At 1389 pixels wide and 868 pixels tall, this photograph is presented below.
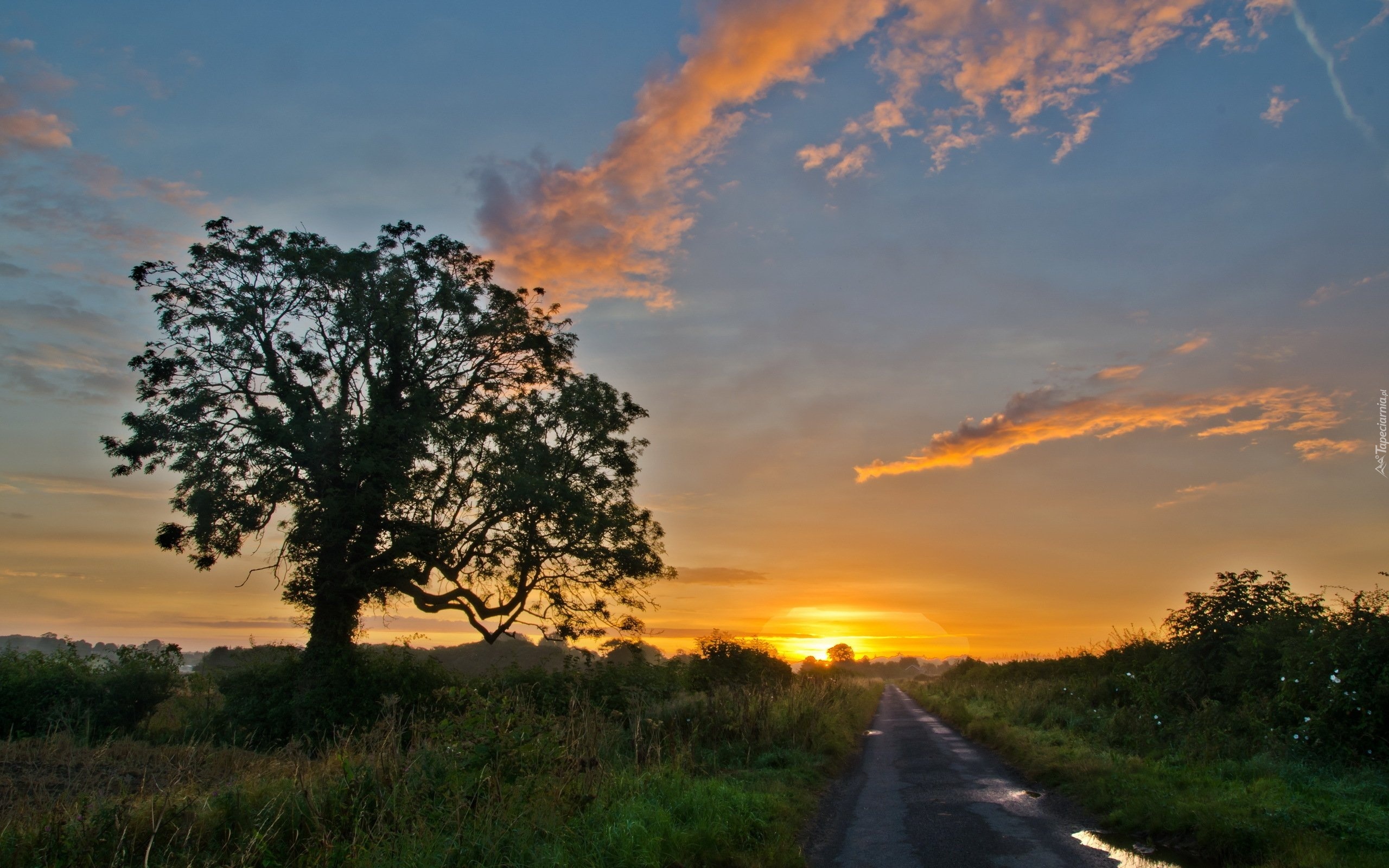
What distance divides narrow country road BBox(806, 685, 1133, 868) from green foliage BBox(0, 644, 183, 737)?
21000 mm

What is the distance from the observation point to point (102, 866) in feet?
22.2

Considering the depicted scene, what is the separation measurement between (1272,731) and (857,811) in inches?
331

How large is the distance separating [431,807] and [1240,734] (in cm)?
1566

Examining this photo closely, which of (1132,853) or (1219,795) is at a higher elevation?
(1219,795)

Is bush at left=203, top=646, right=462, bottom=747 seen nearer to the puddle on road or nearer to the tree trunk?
the tree trunk

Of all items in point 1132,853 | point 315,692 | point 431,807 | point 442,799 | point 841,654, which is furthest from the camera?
point 841,654

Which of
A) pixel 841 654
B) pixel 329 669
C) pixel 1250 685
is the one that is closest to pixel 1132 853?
pixel 1250 685

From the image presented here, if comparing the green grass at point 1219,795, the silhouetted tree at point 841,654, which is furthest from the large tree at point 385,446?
the silhouetted tree at point 841,654

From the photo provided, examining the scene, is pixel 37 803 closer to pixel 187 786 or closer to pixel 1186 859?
pixel 187 786

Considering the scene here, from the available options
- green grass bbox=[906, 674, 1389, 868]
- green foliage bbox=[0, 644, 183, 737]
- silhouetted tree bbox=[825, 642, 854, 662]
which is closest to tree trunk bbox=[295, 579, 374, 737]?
green foliage bbox=[0, 644, 183, 737]

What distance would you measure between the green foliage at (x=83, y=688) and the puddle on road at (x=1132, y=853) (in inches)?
953

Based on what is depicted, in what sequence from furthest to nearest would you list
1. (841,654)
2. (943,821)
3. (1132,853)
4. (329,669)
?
(841,654) → (329,669) → (943,821) → (1132,853)

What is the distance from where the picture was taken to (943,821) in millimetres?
10867

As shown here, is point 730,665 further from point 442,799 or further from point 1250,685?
point 442,799
